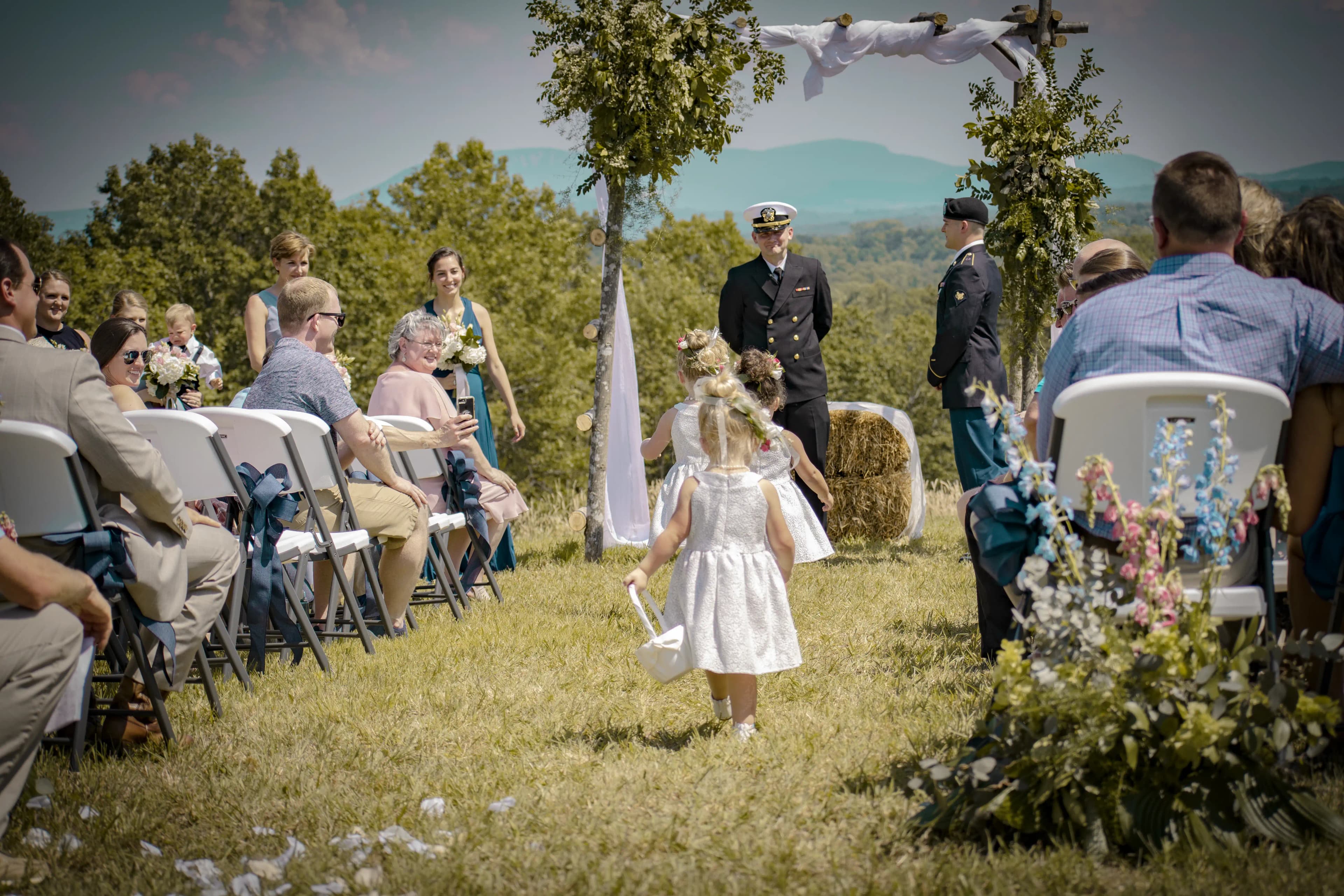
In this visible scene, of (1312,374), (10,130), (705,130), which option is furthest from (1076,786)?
(10,130)

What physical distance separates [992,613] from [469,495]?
307cm

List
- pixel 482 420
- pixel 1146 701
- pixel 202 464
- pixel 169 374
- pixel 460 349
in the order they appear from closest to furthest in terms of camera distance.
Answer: pixel 1146 701 < pixel 202 464 < pixel 169 374 < pixel 460 349 < pixel 482 420

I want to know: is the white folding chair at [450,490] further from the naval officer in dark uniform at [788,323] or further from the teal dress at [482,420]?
the naval officer in dark uniform at [788,323]

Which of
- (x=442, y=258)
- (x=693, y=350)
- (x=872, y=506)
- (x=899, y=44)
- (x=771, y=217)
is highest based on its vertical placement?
(x=899, y=44)

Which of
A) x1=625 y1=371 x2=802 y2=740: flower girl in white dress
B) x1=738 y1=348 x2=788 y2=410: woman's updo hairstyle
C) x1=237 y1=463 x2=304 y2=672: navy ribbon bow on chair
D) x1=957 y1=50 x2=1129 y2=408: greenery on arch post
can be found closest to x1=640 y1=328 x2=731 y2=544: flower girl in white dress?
x1=738 y1=348 x2=788 y2=410: woman's updo hairstyle

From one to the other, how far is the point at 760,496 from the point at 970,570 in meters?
3.56

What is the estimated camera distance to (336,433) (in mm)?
5277

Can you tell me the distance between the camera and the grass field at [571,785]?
7.93 ft

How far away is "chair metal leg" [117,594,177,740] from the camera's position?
3.32 meters

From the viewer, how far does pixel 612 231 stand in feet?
25.6

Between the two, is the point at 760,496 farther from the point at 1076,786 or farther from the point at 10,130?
the point at 10,130

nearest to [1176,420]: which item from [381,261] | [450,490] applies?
[450,490]

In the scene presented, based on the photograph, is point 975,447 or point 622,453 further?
point 622,453

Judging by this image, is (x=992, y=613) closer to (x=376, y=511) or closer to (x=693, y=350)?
(x=693, y=350)
